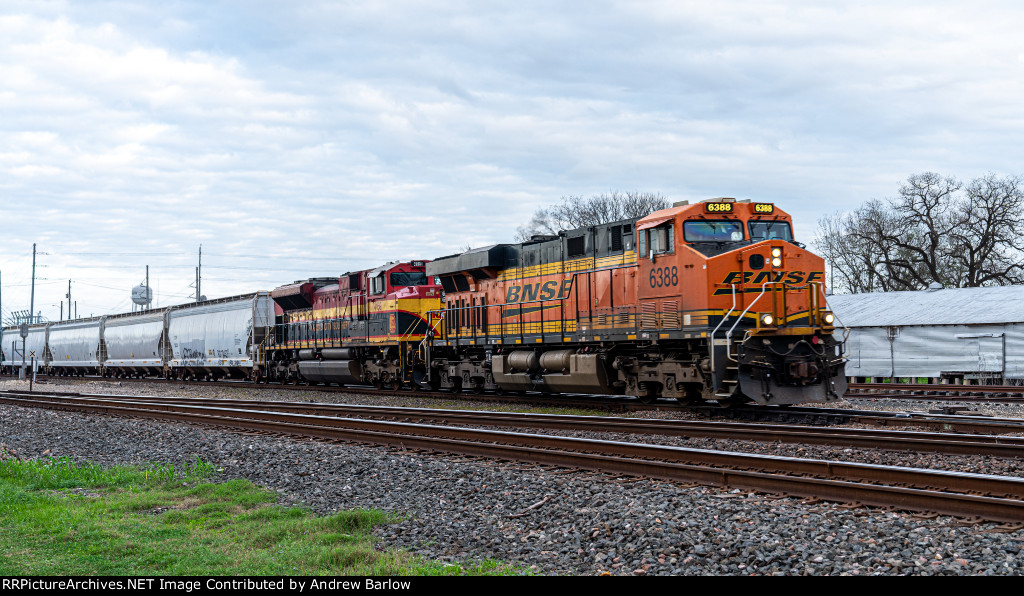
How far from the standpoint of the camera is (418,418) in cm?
1557

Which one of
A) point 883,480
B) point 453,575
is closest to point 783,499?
point 883,480

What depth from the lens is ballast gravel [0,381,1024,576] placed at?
5.51 metres

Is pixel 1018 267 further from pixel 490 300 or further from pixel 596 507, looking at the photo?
pixel 596 507

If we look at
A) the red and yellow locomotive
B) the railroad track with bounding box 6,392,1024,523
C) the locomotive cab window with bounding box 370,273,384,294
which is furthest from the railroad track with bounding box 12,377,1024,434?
the locomotive cab window with bounding box 370,273,384,294

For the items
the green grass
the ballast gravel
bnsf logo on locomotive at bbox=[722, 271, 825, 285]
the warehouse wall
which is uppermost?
bnsf logo on locomotive at bbox=[722, 271, 825, 285]

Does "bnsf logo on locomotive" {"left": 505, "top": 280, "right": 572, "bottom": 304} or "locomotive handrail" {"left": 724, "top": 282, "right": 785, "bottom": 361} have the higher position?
"bnsf logo on locomotive" {"left": 505, "top": 280, "right": 572, "bottom": 304}

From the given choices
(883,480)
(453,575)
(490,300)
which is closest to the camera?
(453,575)

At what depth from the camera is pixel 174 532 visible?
7.10m

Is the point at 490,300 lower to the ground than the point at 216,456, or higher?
higher

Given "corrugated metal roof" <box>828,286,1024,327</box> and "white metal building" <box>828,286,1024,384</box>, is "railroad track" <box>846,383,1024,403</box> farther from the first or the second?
"corrugated metal roof" <box>828,286,1024,327</box>

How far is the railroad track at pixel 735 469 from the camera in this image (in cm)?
677

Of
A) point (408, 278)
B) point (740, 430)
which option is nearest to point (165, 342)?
point (408, 278)

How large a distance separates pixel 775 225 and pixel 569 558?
11.2 m

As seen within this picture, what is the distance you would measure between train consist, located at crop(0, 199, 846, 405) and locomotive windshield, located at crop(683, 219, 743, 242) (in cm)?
3
